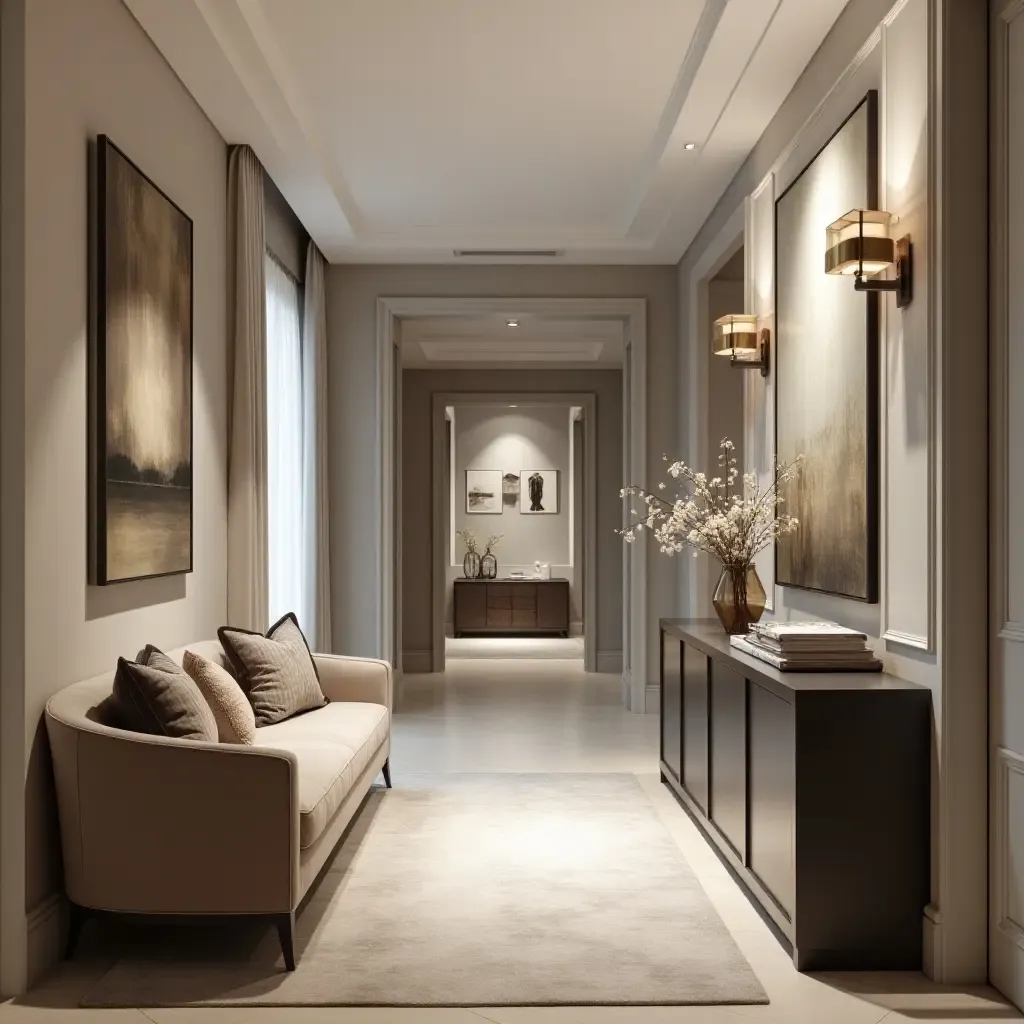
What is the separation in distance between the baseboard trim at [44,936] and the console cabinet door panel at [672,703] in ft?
8.52

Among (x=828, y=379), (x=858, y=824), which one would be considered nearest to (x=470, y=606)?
(x=828, y=379)

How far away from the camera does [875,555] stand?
3459 mm

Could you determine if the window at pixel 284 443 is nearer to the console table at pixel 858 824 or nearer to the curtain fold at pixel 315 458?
the curtain fold at pixel 315 458

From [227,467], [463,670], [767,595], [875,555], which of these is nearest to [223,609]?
[227,467]

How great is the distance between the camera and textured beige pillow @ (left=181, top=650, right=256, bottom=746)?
368cm

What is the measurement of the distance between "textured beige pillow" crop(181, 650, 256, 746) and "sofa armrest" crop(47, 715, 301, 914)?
0.64 m

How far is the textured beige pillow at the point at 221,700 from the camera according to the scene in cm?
368

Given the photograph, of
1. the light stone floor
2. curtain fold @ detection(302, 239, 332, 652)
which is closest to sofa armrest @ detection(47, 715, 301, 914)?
the light stone floor

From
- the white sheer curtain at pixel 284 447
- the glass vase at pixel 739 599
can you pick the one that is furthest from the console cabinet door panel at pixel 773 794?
the white sheer curtain at pixel 284 447

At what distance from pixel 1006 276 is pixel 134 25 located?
290 cm

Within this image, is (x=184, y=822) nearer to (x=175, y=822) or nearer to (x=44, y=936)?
(x=175, y=822)

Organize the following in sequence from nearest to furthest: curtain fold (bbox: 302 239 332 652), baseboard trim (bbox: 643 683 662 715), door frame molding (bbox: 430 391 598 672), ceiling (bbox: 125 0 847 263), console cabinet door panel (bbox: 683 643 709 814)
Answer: ceiling (bbox: 125 0 847 263) < console cabinet door panel (bbox: 683 643 709 814) < curtain fold (bbox: 302 239 332 652) < baseboard trim (bbox: 643 683 662 715) < door frame molding (bbox: 430 391 598 672)

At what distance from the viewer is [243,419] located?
16.6 feet

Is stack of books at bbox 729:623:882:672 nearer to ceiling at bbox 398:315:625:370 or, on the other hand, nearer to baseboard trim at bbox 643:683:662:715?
baseboard trim at bbox 643:683:662:715
